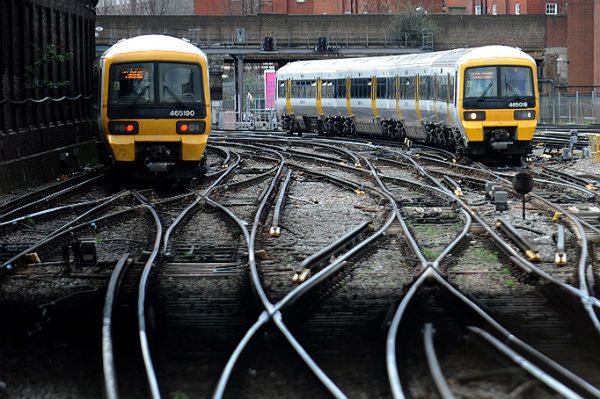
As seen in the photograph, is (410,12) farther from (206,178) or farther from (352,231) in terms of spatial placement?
(352,231)

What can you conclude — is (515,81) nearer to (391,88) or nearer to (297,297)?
(391,88)

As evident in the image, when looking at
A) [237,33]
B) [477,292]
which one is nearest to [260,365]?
[477,292]

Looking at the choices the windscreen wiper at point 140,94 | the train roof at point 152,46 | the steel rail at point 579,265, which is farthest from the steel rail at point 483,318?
the train roof at point 152,46

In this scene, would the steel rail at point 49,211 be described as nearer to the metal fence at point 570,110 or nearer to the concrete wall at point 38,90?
the concrete wall at point 38,90

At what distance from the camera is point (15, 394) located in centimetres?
749

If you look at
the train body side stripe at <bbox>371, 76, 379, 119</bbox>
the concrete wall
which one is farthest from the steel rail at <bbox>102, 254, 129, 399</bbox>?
the train body side stripe at <bbox>371, 76, 379, 119</bbox>

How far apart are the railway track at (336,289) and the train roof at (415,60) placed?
6.98 m

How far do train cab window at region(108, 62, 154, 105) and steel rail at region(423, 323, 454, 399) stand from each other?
41.3 feet

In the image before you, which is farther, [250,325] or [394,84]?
[394,84]

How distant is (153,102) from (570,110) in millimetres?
37962

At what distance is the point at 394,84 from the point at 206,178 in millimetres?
13242

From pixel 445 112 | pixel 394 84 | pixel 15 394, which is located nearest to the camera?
pixel 15 394

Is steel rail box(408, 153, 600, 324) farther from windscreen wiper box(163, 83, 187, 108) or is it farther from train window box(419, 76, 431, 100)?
train window box(419, 76, 431, 100)

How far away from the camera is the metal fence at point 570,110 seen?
53.7 metres
